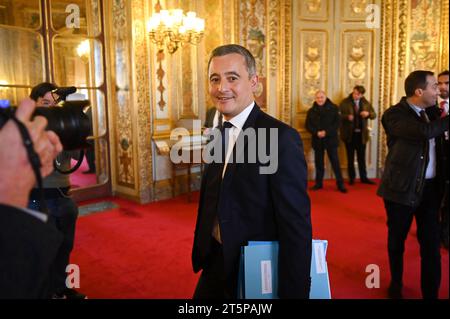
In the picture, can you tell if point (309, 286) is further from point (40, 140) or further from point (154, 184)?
point (154, 184)

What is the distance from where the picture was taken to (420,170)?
9.00ft

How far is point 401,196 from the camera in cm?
278

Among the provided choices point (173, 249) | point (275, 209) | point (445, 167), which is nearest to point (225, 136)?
point (275, 209)

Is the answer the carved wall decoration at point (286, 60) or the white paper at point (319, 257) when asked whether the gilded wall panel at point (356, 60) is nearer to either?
the carved wall decoration at point (286, 60)

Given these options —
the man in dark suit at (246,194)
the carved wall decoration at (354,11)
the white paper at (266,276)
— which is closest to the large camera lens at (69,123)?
the man in dark suit at (246,194)

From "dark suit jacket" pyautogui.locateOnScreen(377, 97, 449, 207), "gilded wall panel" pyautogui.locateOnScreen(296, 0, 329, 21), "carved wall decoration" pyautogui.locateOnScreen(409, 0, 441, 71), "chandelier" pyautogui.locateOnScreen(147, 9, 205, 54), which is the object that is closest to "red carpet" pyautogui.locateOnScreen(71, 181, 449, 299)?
"dark suit jacket" pyautogui.locateOnScreen(377, 97, 449, 207)

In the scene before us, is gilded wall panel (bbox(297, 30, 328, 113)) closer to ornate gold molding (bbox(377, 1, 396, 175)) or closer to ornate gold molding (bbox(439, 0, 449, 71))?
ornate gold molding (bbox(377, 1, 396, 175))

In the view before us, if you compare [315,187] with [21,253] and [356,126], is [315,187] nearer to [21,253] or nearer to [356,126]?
[356,126]

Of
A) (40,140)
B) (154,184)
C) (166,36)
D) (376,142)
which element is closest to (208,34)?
(166,36)

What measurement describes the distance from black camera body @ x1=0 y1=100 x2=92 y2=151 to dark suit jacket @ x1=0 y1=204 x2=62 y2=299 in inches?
9.5

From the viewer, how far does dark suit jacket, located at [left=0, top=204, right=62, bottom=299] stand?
2.63 ft

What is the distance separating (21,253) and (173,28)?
16.6 ft

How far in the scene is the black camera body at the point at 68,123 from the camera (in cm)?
99

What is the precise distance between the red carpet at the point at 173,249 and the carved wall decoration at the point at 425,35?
9.72 feet
